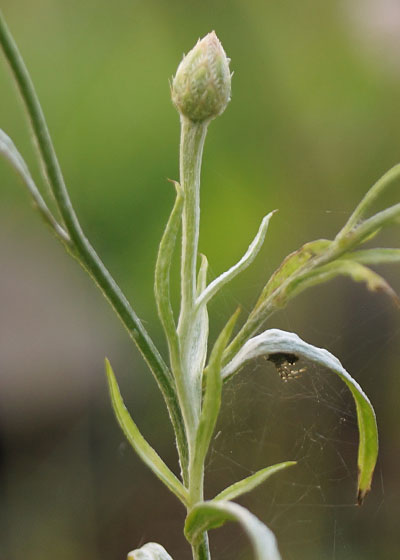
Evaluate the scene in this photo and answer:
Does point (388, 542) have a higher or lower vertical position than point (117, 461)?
lower

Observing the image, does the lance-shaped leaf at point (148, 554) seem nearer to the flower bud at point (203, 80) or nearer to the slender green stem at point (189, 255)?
the slender green stem at point (189, 255)

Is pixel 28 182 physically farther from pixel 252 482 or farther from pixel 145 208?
pixel 145 208

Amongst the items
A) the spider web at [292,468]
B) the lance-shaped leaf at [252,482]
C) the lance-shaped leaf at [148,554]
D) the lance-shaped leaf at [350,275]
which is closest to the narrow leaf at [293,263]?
the lance-shaped leaf at [350,275]

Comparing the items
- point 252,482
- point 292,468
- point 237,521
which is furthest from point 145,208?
point 237,521

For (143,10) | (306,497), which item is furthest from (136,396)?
(143,10)

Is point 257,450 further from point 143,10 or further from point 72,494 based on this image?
point 143,10

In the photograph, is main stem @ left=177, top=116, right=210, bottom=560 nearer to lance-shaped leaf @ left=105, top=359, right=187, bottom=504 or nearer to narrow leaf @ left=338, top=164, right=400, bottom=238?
lance-shaped leaf @ left=105, top=359, right=187, bottom=504
